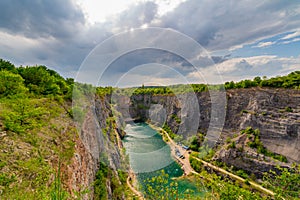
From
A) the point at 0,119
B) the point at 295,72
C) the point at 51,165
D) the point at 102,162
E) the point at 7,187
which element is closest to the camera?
the point at 7,187

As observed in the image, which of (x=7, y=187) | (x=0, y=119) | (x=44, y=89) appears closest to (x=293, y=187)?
(x=7, y=187)

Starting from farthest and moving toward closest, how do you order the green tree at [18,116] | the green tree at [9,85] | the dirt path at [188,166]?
the dirt path at [188,166]
the green tree at [9,85]
the green tree at [18,116]

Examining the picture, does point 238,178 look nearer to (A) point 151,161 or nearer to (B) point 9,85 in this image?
(A) point 151,161

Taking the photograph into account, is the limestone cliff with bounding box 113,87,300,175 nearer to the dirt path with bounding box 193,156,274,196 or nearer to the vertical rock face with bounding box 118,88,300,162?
the vertical rock face with bounding box 118,88,300,162

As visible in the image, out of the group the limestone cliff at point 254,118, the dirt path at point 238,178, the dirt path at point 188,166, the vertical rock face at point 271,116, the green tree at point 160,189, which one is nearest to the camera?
the green tree at point 160,189

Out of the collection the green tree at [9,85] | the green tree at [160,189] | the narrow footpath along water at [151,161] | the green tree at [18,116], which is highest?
the green tree at [9,85]

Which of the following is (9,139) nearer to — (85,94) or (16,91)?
(16,91)

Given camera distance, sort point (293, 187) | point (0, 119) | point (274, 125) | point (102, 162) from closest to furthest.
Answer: point (0, 119) → point (293, 187) → point (102, 162) → point (274, 125)

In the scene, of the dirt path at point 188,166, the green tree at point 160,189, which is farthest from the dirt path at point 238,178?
the green tree at point 160,189

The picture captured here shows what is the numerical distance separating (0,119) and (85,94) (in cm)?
364

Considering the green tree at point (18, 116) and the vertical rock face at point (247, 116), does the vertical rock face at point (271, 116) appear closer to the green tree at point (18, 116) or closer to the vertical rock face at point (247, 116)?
the vertical rock face at point (247, 116)

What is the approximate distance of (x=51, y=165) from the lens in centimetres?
263

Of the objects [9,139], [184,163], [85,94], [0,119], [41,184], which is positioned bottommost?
[184,163]

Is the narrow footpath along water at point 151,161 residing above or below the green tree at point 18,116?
below
